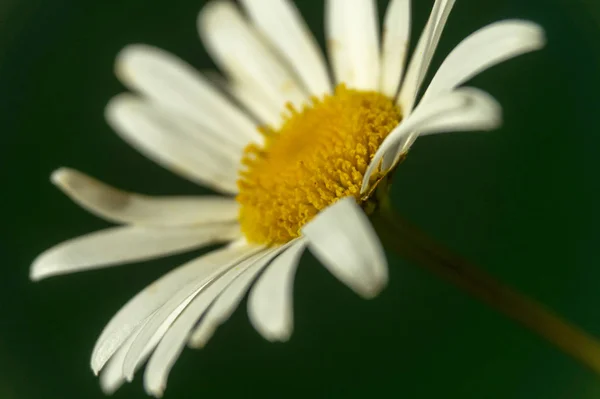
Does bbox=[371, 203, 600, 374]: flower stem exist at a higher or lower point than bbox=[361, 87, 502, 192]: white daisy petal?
lower

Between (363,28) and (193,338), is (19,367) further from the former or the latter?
(363,28)

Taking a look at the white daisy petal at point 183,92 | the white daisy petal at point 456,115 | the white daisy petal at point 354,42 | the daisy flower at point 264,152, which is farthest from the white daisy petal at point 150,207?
the white daisy petal at point 456,115

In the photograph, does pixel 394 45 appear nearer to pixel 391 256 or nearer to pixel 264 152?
pixel 264 152

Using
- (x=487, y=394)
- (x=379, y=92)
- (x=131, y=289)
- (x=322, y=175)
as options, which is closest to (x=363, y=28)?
(x=379, y=92)

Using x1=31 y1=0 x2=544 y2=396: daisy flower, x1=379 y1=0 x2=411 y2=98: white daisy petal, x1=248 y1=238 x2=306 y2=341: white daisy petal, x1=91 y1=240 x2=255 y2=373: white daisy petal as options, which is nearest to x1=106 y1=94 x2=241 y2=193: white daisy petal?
x1=31 y1=0 x2=544 y2=396: daisy flower

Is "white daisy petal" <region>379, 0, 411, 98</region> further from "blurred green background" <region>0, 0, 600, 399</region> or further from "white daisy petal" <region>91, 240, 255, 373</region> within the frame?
"blurred green background" <region>0, 0, 600, 399</region>

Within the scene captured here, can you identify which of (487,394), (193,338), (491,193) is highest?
(193,338)
